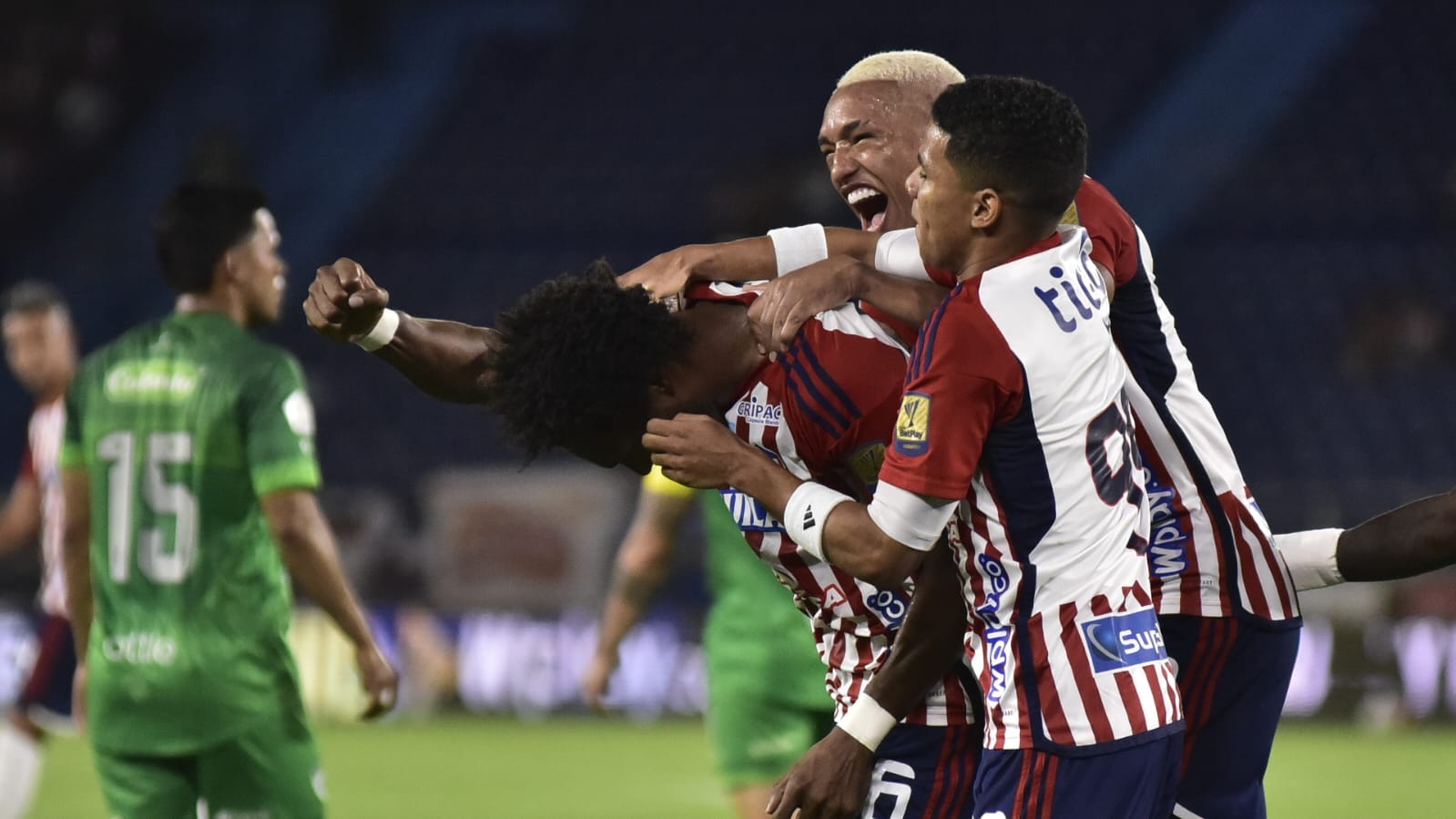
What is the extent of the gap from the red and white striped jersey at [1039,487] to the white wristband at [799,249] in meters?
0.61

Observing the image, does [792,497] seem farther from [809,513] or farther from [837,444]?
[837,444]

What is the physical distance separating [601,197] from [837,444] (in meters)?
16.2

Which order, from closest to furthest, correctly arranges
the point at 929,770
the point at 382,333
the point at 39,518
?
the point at 929,770
the point at 382,333
the point at 39,518

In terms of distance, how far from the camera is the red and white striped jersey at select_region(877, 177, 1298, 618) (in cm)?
362

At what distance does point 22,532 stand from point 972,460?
6467mm

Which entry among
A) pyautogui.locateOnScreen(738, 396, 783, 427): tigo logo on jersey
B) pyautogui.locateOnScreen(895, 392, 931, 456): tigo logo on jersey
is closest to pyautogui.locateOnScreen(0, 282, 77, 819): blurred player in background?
pyautogui.locateOnScreen(738, 396, 783, 427): tigo logo on jersey

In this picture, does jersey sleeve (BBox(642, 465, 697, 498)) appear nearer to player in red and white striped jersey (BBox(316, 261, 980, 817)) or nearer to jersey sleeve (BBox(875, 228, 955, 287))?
jersey sleeve (BBox(875, 228, 955, 287))

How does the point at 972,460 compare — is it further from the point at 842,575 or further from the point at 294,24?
the point at 294,24

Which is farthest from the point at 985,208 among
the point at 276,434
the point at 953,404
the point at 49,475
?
the point at 49,475

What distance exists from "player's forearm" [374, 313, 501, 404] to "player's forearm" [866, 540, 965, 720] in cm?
96

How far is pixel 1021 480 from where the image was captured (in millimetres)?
3023

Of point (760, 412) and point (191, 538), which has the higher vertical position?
point (760, 412)

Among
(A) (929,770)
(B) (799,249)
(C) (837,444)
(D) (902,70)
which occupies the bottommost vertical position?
(A) (929,770)

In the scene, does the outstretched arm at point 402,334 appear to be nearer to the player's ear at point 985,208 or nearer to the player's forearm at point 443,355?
the player's forearm at point 443,355
